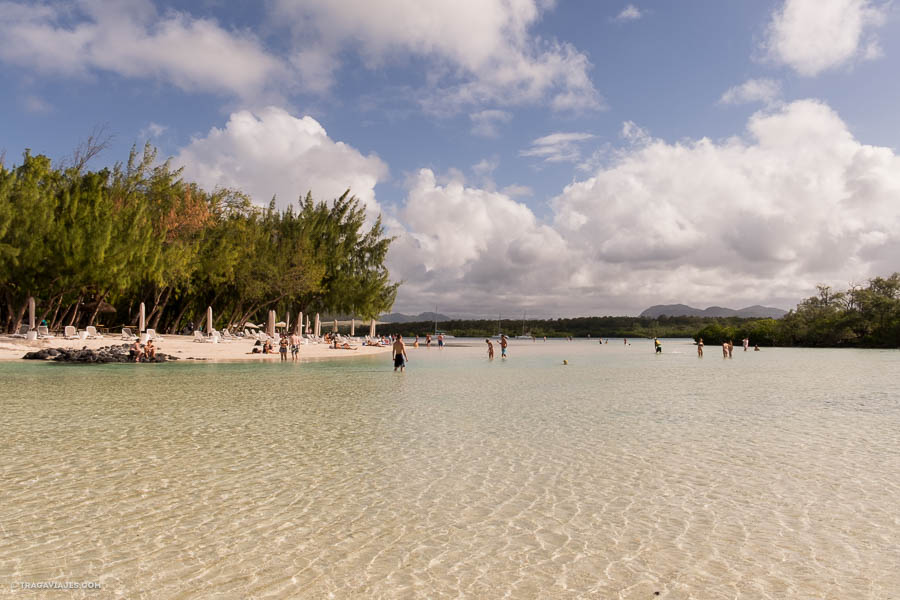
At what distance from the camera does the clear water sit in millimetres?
4117

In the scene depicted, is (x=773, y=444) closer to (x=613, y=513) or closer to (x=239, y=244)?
(x=613, y=513)

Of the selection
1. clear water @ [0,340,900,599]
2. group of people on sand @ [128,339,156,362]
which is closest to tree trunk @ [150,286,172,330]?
group of people on sand @ [128,339,156,362]

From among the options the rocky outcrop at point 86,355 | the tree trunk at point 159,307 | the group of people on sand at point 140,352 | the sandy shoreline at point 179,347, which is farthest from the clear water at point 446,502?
the tree trunk at point 159,307

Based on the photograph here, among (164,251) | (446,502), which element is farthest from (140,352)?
(446,502)

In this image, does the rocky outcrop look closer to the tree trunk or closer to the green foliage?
the green foliage

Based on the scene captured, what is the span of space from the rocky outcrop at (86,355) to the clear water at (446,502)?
1450cm

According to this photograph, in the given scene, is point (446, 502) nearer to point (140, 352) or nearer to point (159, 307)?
point (140, 352)

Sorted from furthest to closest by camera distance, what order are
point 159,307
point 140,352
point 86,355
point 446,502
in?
point 159,307 < point 140,352 < point 86,355 < point 446,502

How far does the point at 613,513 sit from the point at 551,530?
2.70ft

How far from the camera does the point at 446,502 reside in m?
5.86

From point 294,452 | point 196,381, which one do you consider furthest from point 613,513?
point 196,381

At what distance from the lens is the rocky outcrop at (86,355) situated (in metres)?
25.0

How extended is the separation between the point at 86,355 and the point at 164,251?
10.1 m

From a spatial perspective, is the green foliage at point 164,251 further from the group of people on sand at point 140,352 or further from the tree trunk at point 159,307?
the group of people on sand at point 140,352
